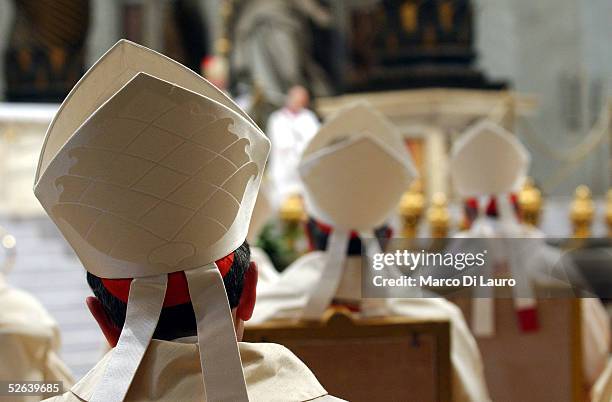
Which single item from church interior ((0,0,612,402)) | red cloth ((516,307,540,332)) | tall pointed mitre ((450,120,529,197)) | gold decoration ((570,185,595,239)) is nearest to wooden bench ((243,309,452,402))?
church interior ((0,0,612,402))

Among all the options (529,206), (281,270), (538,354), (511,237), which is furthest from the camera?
(281,270)

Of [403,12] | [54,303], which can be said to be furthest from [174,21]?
[54,303]

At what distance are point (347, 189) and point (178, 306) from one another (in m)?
1.47

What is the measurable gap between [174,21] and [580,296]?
44.2 feet

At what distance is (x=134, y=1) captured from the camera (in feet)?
53.7

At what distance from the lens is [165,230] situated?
68.2 inches

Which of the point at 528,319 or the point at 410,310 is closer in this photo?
the point at 410,310

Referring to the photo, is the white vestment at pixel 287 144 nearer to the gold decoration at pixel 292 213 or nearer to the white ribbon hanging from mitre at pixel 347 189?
the gold decoration at pixel 292 213

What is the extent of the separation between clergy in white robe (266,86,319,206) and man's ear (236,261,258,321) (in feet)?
30.0

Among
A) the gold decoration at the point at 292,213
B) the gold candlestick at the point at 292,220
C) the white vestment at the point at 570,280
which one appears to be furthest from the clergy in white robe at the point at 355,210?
the gold decoration at the point at 292,213

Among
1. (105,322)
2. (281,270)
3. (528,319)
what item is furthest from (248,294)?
(281,270)

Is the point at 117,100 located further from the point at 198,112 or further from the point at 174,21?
the point at 174,21

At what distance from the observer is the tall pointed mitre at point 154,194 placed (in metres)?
1.64

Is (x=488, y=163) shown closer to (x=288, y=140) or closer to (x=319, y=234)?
(x=319, y=234)
